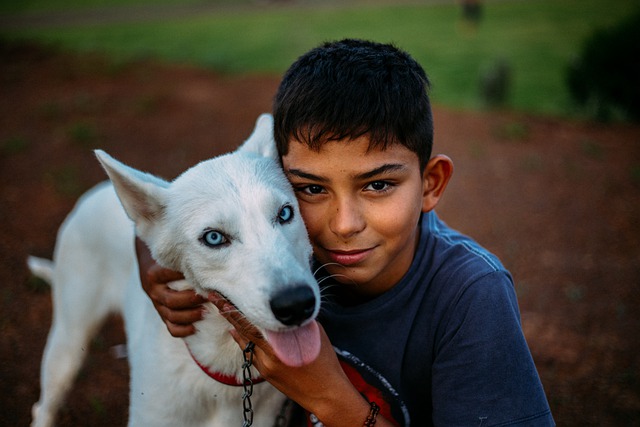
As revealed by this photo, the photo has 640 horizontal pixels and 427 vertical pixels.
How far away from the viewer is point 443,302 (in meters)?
2.47

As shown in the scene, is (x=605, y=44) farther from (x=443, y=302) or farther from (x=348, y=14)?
(x=348, y=14)

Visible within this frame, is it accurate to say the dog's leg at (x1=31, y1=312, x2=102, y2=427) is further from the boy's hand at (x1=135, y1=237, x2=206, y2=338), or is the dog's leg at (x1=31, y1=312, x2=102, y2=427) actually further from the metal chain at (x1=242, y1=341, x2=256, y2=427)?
the metal chain at (x1=242, y1=341, x2=256, y2=427)

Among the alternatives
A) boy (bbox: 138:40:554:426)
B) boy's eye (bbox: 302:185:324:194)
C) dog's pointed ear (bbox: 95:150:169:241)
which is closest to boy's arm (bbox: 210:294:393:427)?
boy (bbox: 138:40:554:426)

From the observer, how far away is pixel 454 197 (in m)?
7.54

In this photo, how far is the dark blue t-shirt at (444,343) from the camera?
2.25 metres

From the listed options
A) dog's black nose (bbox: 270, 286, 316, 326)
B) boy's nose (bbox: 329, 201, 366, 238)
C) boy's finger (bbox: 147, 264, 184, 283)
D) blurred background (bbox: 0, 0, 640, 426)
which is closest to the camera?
dog's black nose (bbox: 270, 286, 316, 326)

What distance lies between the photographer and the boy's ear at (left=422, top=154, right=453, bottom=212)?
2.71m

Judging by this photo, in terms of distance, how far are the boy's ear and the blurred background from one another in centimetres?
237

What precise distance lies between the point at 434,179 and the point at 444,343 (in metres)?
0.84

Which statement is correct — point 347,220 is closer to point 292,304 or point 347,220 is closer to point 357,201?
point 357,201

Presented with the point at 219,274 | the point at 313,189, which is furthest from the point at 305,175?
the point at 219,274

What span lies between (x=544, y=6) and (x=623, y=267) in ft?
58.4

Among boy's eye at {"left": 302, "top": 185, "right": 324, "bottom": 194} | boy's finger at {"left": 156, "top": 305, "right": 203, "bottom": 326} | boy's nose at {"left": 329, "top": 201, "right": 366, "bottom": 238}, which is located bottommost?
boy's finger at {"left": 156, "top": 305, "right": 203, "bottom": 326}

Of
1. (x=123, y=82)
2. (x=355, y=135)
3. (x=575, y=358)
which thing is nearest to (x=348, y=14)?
(x=123, y=82)
